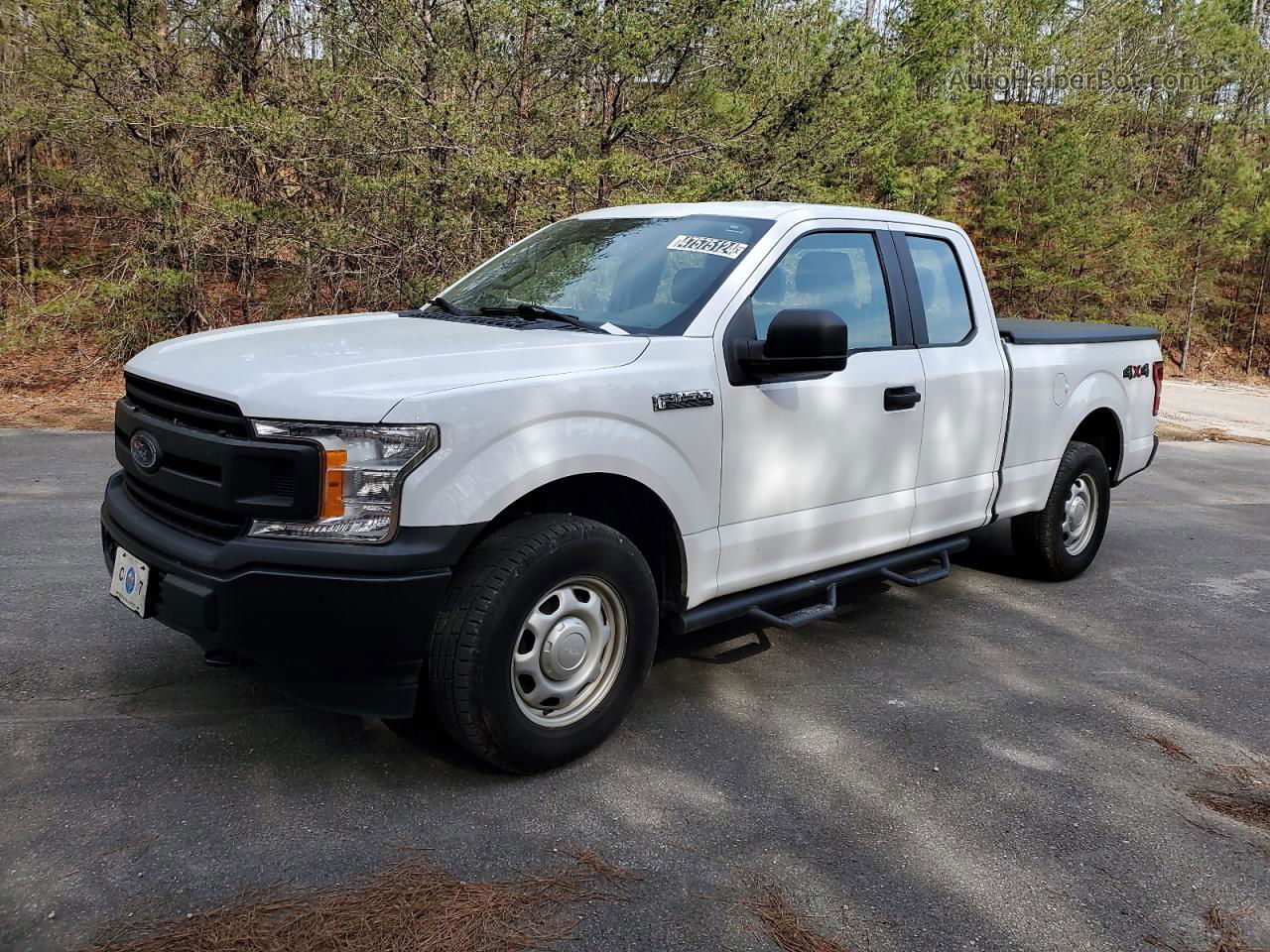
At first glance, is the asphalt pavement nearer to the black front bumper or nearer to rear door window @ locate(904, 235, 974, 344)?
the black front bumper

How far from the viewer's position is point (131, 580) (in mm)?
3086

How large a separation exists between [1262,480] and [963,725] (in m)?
7.83

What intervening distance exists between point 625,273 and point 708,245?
35 cm

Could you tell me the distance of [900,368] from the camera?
4.25m

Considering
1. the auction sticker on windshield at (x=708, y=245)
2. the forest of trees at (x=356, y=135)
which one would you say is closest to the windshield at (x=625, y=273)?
the auction sticker on windshield at (x=708, y=245)

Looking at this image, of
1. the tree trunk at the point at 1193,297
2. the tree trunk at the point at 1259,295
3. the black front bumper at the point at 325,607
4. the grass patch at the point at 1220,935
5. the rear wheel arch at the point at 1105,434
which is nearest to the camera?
the grass patch at the point at 1220,935

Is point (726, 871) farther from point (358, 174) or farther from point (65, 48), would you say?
point (65, 48)

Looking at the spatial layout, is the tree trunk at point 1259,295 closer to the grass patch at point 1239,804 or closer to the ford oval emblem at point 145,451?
the grass patch at point 1239,804

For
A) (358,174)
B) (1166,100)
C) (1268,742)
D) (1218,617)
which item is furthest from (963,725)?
(1166,100)

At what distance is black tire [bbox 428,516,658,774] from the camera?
9.37 feet

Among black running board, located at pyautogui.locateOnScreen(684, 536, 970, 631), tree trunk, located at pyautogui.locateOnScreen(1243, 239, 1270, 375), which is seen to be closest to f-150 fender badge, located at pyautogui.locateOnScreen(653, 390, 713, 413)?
black running board, located at pyautogui.locateOnScreen(684, 536, 970, 631)

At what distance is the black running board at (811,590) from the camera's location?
367cm

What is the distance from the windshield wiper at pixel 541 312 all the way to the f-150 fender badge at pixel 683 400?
406mm

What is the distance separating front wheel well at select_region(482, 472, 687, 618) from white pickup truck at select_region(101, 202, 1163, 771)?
0.01m
